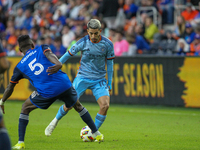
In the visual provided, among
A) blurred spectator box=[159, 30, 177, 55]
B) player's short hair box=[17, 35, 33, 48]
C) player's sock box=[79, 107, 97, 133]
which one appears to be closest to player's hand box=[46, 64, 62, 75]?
player's short hair box=[17, 35, 33, 48]

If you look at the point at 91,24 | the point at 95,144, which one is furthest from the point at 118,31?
the point at 95,144

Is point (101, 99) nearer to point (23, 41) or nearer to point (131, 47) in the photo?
point (23, 41)

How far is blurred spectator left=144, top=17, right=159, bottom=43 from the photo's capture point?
49.0 feet

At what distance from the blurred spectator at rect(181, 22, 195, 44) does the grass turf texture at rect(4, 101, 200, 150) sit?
298cm

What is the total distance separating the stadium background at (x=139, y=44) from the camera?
12.1 m

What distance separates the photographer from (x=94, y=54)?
286 inches

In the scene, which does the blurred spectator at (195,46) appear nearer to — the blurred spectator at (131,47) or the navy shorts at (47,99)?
the blurred spectator at (131,47)

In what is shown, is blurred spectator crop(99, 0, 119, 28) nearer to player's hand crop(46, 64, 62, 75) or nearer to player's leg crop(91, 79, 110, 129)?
player's leg crop(91, 79, 110, 129)

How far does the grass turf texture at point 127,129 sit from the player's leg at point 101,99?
1.43ft

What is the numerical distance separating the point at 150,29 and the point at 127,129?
751cm

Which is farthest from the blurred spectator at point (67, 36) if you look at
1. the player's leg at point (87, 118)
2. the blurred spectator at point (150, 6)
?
the player's leg at point (87, 118)

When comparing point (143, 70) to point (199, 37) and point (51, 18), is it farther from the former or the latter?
point (51, 18)

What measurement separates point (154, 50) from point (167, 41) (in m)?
0.82

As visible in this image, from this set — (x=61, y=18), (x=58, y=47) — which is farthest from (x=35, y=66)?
(x=61, y=18)
